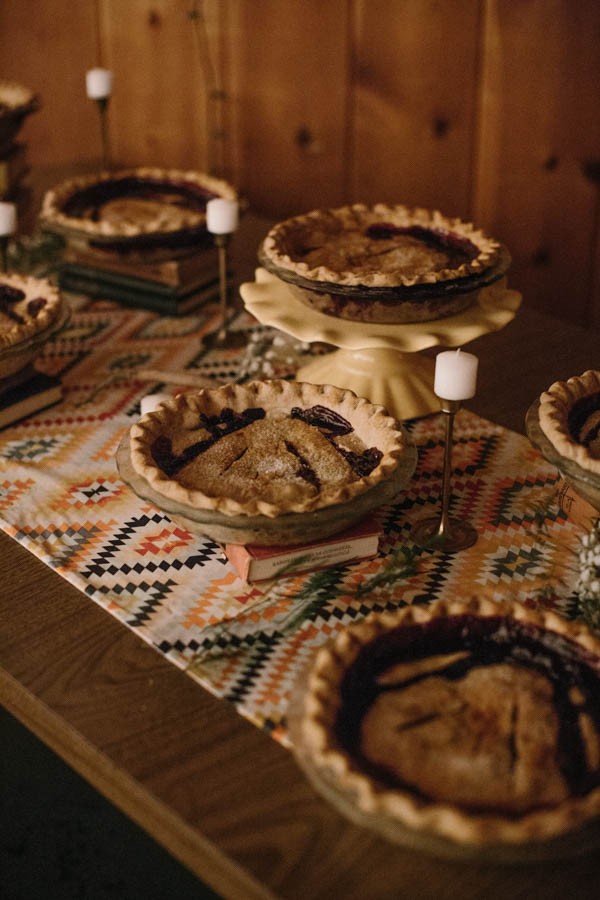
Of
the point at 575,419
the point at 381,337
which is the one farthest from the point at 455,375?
the point at 381,337

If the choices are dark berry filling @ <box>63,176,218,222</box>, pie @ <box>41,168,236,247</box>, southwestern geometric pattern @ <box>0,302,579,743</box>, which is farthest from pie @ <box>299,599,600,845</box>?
dark berry filling @ <box>63,176,218,222</box>

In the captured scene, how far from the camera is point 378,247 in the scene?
1797mm

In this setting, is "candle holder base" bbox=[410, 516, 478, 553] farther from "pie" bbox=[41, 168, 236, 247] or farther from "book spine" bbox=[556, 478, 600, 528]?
"pie" bbox=[41, 168, 236, 247]

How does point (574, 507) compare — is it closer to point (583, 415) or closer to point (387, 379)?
point (583, 415)

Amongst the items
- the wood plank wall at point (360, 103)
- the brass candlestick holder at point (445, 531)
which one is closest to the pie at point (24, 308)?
the brass candlestick holder at point (445, 531)

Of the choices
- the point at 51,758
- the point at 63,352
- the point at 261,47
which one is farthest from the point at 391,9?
the point at 51,758

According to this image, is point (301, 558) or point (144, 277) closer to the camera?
point (301, 558)

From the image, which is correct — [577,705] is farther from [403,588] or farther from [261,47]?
[261,47]

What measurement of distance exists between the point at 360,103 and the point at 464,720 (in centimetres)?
230

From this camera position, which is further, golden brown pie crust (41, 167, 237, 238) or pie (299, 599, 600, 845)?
golden brown pie crust (41, 167, 237, 238)

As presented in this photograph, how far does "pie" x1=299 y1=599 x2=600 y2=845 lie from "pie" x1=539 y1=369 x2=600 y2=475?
0.81ft

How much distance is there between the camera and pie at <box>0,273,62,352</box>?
5.36ft

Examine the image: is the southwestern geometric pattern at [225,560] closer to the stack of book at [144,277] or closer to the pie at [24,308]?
Answer: the pie at [24,308]

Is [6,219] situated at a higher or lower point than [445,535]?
higher
